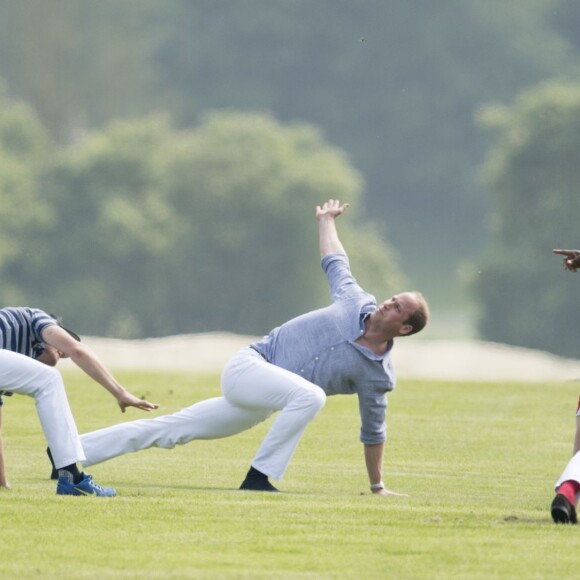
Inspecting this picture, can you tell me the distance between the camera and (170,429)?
8.50 metres

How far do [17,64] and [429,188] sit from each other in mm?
21640

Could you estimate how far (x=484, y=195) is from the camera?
80.5 m

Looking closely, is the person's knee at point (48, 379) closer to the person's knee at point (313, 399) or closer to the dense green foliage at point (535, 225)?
the person's knee at point (313, 399)

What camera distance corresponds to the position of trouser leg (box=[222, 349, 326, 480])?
8078mm

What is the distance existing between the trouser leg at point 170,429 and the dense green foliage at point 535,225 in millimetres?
45982

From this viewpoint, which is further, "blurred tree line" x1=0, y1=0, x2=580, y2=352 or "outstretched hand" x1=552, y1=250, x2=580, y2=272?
"blurred tree line" x1=0, y1=0, x2=580, y2=352

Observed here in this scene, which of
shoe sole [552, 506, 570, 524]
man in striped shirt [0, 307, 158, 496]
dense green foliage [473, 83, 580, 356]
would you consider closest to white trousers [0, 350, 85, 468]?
man in striped shirt [0, 307, 158, 496]

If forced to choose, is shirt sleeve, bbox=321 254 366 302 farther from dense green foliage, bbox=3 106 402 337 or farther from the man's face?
dense green foliage, bbox=3 106 402 337

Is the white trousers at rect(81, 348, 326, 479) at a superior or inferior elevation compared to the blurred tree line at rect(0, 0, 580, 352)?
inferior

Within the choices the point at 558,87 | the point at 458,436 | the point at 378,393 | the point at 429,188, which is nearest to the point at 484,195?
the point at 429,188

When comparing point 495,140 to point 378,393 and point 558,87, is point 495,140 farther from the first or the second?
point 378,393

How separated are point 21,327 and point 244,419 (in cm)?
141

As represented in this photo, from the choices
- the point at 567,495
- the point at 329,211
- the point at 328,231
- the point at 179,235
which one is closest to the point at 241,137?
the point at 179,235

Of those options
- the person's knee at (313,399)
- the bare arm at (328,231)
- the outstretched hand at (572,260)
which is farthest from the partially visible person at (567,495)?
the bare arm at (328,231)
